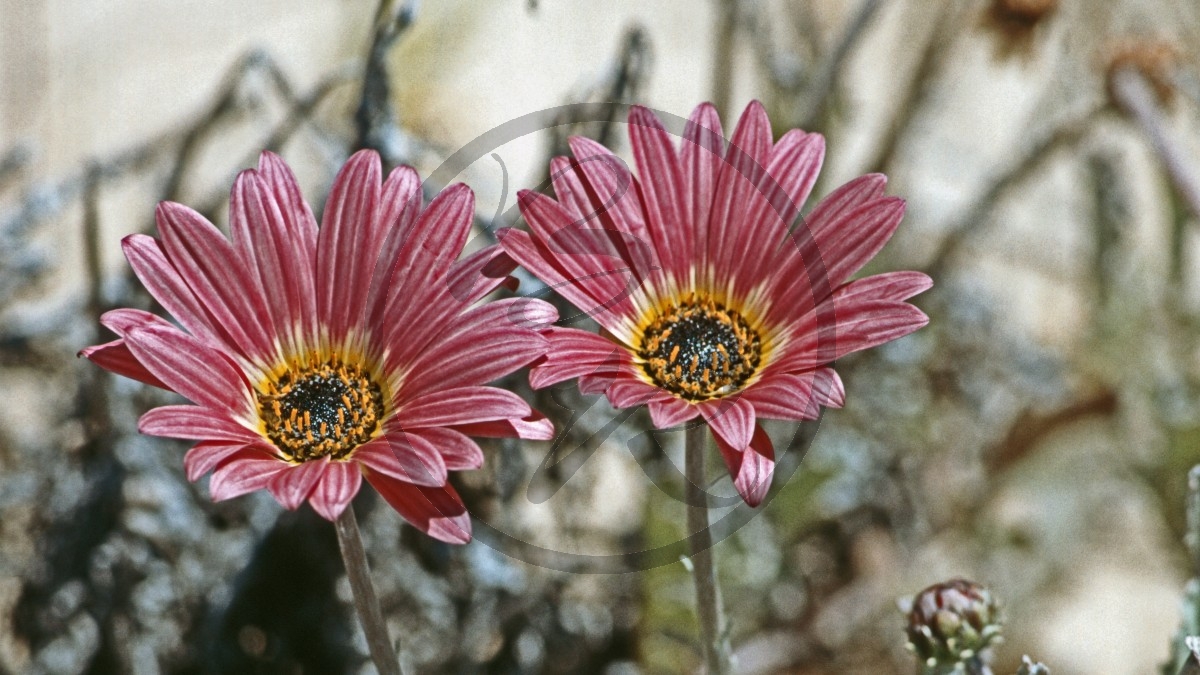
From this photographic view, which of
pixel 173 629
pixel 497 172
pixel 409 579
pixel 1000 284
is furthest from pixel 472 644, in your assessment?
pixel 1000 284

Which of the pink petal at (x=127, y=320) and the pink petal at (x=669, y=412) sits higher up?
the pink petal at (x=127, y=320)

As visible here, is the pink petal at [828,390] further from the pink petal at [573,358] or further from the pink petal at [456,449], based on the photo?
the pink petal at [456,449]

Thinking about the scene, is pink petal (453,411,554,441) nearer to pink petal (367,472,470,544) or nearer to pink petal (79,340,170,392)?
pink petal (367,472,470,544)

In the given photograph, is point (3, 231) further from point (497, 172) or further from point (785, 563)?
point (785, 563)

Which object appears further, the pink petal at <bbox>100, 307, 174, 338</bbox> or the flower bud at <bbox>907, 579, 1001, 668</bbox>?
the flower bud at <bbox>907, 579, 1001, 668</bbox>

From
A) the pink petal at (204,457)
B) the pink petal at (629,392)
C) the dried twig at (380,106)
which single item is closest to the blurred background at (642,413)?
the dried twig at (380,106)

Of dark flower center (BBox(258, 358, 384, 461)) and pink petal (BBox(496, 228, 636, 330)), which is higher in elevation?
pink petal (BBox(496, 228, 636, 330))

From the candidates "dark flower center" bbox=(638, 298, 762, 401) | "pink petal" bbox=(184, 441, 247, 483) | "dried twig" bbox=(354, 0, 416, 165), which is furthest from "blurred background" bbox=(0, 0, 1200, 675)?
"pink petal" bbox=(184, 441, 247, 483)
